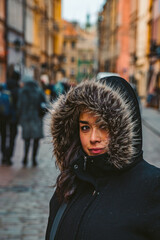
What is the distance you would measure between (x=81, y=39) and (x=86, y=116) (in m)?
114

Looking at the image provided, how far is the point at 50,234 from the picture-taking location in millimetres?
1923

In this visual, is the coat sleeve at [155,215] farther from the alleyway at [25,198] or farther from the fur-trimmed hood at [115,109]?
the alleyway at [25,198]

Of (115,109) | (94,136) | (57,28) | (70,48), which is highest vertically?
(70,48)

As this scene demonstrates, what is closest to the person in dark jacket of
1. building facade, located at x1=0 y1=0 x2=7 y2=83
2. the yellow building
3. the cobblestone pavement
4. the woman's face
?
the woman's face

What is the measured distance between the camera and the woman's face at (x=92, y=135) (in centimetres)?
188

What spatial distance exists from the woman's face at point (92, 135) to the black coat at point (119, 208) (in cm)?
9

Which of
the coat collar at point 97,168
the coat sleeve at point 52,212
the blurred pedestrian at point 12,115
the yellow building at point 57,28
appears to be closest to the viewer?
the coat collar at point 97,168

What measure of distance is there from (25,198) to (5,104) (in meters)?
2.80

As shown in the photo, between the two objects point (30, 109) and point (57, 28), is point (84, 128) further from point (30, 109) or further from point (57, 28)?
point (57, 28)

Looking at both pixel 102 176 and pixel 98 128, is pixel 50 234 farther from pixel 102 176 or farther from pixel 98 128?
pixel 98 128

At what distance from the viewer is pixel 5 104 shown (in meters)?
8.55

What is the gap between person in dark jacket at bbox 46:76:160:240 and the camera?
169 centimetres

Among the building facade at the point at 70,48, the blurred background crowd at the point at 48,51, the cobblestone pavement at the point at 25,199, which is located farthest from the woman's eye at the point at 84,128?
the building facade at the point at 70,48

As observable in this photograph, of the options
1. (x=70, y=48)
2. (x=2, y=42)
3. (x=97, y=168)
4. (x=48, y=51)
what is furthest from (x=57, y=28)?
(x=70, y=48)
